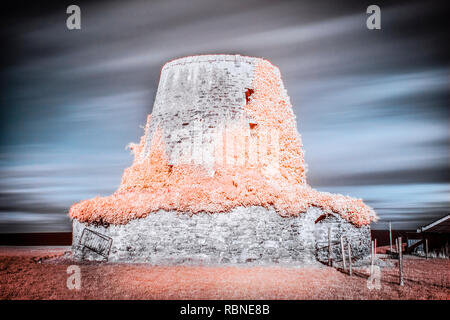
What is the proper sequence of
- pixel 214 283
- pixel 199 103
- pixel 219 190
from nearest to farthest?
pixel 214 283 < pixel 219 190 < pixel 199 103

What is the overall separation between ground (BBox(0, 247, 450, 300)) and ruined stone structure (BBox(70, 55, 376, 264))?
1.01m

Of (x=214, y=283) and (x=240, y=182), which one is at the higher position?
(x=240, y=182)

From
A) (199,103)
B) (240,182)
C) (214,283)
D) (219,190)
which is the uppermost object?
(199,103)

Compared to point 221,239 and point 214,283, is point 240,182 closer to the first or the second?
point 221,239

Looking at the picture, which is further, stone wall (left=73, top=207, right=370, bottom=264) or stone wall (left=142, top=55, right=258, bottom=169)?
stone wall (left=142, top=55, right=258, bottom=169)

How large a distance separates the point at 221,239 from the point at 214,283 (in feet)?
11.2

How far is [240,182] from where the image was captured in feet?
48.5

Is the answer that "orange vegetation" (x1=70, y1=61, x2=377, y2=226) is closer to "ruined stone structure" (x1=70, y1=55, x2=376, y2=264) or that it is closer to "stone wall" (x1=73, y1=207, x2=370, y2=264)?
"ruined stone structure" (x1=70, y1=55, x2=376, y2=264)

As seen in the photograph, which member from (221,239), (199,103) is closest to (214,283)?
(221,239)

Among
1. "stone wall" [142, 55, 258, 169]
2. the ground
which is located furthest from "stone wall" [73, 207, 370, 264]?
"stone wall" [142, 55, 258, 169]

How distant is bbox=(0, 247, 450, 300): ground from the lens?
8836mm

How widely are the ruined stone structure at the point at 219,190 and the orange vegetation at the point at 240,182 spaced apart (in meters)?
0.05

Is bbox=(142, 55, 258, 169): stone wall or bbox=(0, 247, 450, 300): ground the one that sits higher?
bbox=(142, 55, 258, 169): stone wall
